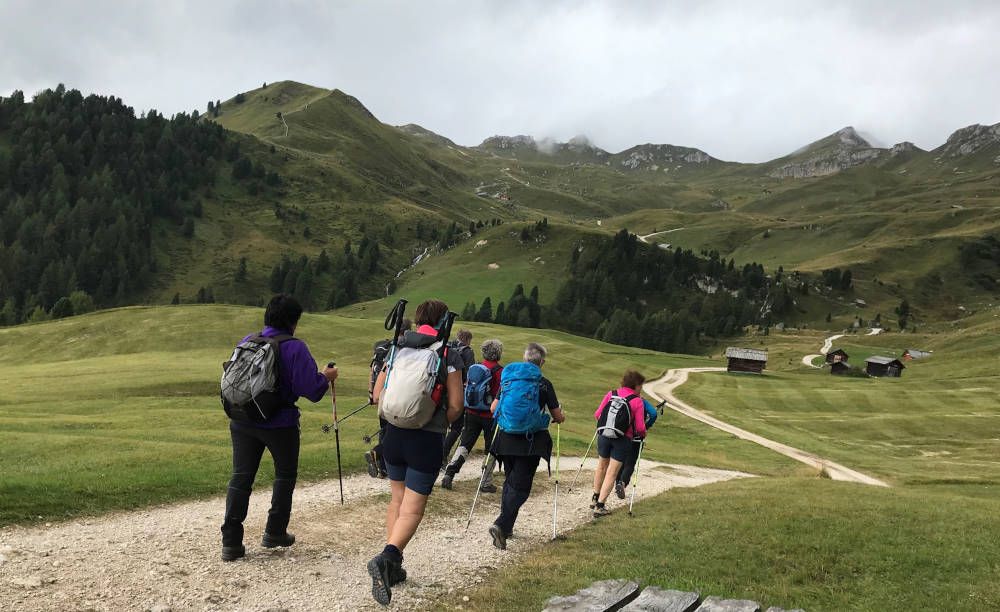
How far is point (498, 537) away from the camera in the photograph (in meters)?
11.2

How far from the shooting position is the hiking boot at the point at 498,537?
11.2 metres

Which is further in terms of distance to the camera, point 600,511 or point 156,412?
point 156,412

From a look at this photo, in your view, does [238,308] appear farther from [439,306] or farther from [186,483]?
[439,306]

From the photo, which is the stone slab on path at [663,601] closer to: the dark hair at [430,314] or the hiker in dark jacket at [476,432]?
the dark hair at [430,314]

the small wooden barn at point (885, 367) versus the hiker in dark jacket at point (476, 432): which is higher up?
the hiker in dark jacket at point (476, 432)

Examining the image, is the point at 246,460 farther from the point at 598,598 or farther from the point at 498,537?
the point at 598,598

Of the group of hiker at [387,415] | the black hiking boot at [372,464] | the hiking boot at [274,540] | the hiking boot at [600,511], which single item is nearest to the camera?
the group of hiker at [387,415]

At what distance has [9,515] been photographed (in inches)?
419

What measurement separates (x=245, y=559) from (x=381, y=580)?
9.23 feet

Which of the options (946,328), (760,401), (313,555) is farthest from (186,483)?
(946,328)

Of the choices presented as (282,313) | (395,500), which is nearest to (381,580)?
(395,500)

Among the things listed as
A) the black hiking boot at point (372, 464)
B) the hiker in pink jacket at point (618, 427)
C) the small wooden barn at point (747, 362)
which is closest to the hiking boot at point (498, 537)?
the hiker in pink jacket at point (618, 427)

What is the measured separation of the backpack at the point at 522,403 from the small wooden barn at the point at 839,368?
121 m

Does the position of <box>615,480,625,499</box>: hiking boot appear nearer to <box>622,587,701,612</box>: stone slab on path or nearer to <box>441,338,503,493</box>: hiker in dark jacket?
<box>441,338,503,493</box>: hiker in dark jacket
